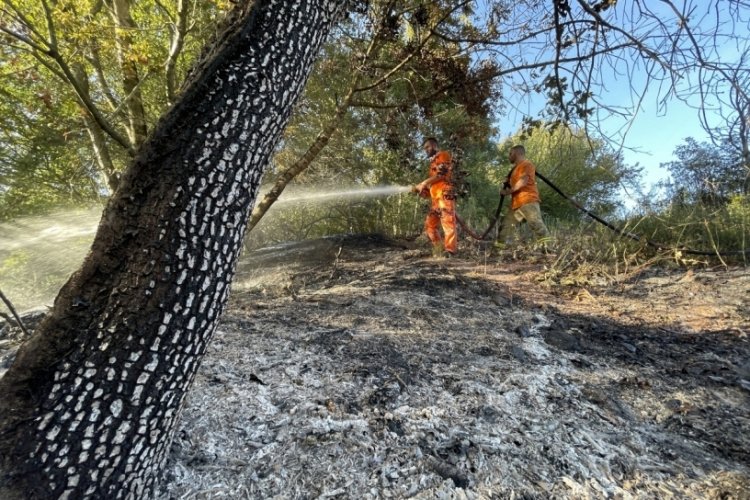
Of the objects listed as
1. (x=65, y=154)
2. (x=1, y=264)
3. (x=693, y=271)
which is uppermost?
(x=65, y=154)

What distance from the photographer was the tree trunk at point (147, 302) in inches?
41.8

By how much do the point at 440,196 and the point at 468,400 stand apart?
3852 mm

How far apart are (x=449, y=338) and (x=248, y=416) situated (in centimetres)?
152

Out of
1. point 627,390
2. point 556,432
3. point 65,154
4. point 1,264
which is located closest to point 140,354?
point 556,432

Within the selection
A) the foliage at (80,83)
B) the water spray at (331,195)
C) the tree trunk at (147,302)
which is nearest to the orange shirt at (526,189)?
the water spray at (331,195)

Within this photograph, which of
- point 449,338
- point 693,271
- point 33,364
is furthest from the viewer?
point 693,271

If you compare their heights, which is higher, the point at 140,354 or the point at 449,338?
the point at 140,354

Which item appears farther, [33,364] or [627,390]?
[627,390]

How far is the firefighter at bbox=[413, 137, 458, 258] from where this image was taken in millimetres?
5282

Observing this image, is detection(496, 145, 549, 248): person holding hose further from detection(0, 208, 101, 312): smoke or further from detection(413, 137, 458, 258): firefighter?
detection(0, 208, 101, 312): smoke

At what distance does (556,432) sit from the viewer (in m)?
1.73

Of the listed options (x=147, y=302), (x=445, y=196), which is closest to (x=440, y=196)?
(x=445, y=196)

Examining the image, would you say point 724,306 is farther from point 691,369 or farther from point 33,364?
point 33,364

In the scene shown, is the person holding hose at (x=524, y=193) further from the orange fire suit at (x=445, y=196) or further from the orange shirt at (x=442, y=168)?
the orange shirt at (x=442, y=168)
